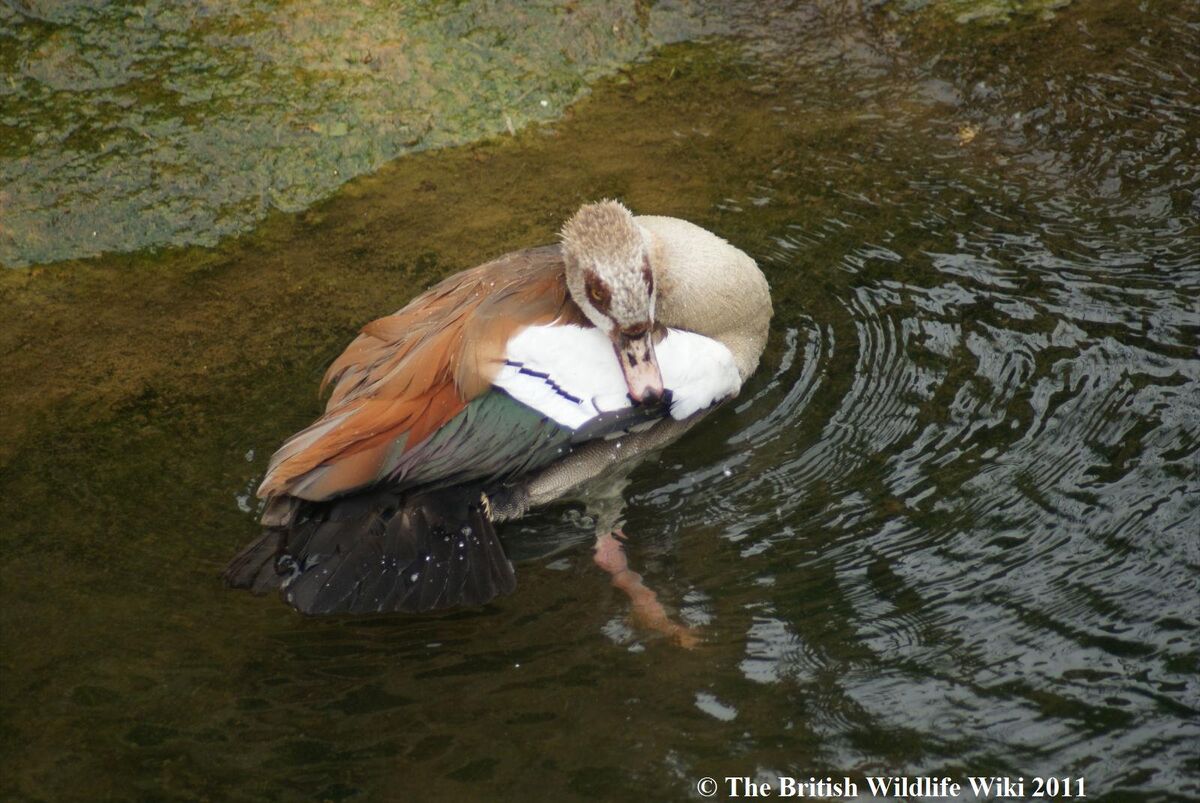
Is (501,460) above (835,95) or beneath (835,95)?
beneath

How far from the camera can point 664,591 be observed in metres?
3.84

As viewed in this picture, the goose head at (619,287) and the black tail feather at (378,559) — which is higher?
the goose head at (619,287)

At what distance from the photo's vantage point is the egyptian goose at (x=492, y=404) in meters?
3.83

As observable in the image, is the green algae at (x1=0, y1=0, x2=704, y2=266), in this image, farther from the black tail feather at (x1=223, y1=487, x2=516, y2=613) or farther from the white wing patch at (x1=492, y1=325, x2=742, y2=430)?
the black tail feather at (x1=223, y1=487, x2=516, y2=613)

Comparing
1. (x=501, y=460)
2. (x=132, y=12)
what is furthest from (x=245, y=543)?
(x=132, y=12)

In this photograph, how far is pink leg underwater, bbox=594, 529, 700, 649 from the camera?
143 inches

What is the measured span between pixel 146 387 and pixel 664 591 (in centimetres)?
227

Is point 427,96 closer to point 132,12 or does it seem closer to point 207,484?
point 132,12

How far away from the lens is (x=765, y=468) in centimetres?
428

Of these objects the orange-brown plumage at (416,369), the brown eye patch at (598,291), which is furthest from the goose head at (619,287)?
the orange-brown plumage at (416,369)

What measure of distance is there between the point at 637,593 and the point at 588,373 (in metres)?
0.87

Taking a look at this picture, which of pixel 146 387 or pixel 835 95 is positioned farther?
pixel 835 95

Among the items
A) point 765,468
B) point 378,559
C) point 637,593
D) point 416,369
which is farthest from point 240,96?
point 637,593

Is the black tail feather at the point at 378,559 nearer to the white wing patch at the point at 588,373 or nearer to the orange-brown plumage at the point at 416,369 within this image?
the orange-brown plumage at the point at 416,369
